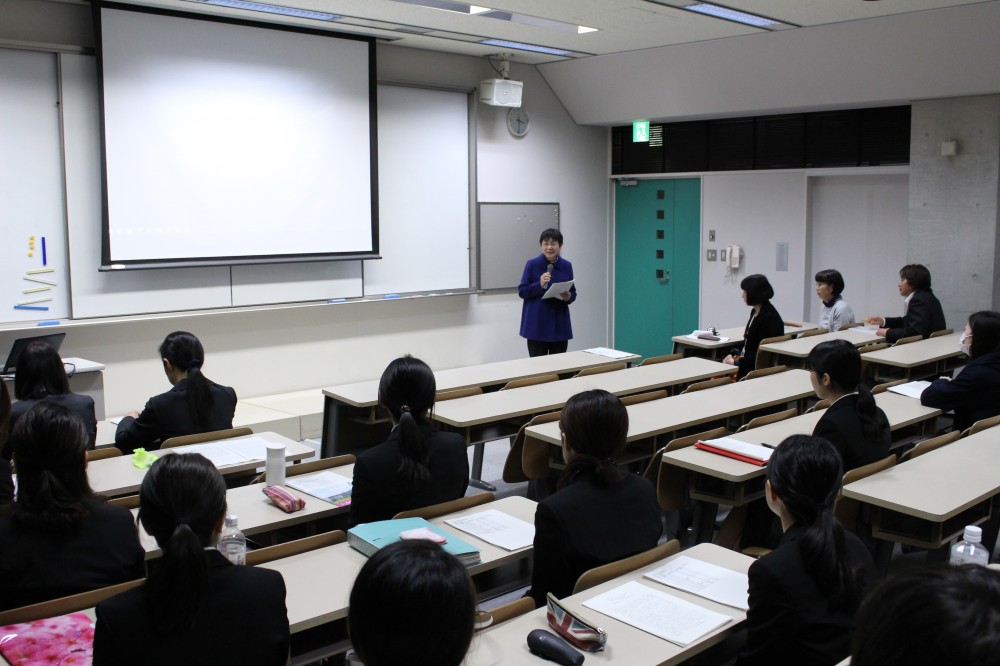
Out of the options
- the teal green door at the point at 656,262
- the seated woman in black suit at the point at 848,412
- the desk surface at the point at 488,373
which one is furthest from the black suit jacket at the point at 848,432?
the teal green door at the point at 656,262

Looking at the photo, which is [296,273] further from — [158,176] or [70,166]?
[70,166]

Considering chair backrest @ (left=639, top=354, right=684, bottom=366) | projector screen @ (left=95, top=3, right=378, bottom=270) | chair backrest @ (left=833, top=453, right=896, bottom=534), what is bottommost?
chair backrest @ (left=833, top=453, right=896, bottom=534)

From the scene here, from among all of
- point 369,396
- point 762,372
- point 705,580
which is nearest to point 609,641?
point 705,580

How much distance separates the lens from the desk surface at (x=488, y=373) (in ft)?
17.1

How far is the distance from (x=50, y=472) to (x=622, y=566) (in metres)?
1.63

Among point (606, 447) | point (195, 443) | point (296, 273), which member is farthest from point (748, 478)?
point (296, 273)

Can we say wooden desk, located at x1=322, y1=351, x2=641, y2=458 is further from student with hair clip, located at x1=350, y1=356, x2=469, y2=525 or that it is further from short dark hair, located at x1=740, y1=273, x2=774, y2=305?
student with hair clip, located at x1=350, y1=356, x2=469, y2=525

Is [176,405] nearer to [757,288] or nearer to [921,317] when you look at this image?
[757,288]

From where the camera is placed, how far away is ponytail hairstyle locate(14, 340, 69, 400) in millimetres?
3855

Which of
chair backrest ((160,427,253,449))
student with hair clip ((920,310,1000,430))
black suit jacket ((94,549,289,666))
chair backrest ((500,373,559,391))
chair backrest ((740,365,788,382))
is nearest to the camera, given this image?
black suit jacket ((94,549,289,666))

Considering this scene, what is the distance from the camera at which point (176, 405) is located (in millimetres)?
4223

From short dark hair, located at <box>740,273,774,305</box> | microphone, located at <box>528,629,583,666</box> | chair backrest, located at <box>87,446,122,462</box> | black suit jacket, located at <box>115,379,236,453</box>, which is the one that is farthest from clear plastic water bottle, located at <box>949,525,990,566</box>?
short dark hair, located at <box>740,273,774,305</box>

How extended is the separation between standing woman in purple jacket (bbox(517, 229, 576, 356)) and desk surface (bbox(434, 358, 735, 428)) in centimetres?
140

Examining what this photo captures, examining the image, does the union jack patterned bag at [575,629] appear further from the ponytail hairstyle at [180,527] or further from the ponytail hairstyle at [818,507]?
the ponytail hairstyle at [180,527]
